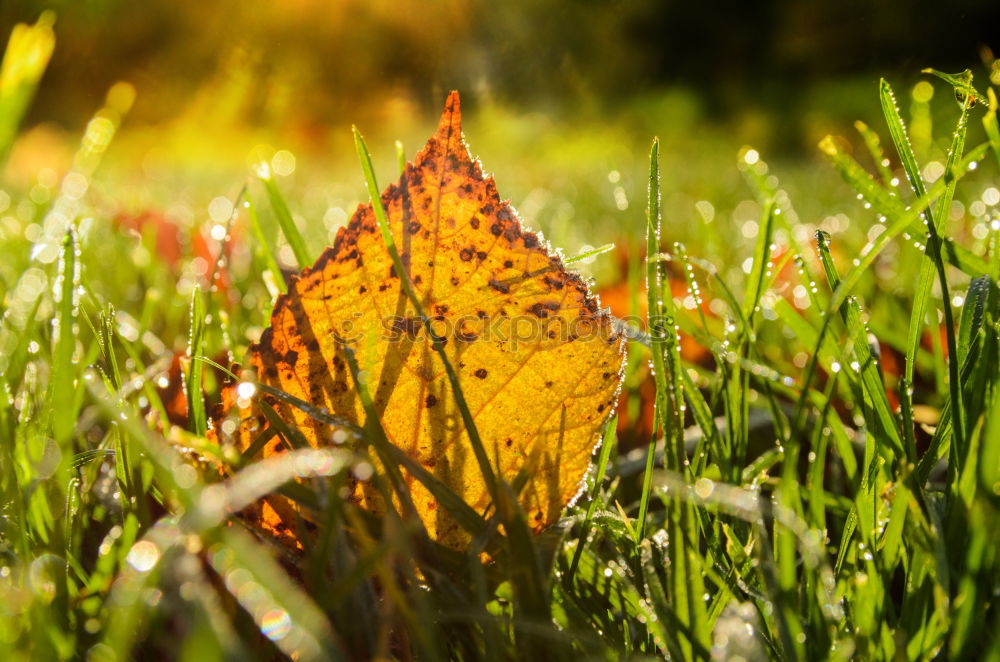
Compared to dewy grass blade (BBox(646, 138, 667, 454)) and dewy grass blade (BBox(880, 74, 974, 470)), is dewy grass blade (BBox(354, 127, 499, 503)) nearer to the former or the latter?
dewy grass blade (BBox(646, 138, 667, 454))

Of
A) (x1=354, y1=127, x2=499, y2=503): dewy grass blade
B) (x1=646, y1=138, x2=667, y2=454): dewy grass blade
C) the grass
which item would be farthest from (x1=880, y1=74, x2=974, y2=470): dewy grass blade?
(x1=354, y1=127, x2=499, y2=503): dewy grass blade

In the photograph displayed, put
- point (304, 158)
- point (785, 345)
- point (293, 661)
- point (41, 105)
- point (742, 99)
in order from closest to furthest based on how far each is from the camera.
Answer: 1. point (293, 661)
2. point (785, 345)
3. point (304, 158)
4. point (742, 99)
5. point (41, 105)

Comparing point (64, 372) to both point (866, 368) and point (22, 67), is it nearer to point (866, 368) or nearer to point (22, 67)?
point (22, 67)

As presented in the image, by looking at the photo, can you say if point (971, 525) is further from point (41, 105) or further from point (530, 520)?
point (41, 105)

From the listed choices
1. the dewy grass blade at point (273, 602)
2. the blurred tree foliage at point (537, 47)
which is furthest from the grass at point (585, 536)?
the blurred tree foliage at point (537, 47)

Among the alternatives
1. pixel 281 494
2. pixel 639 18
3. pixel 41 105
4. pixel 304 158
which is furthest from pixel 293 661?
pixel 41 105

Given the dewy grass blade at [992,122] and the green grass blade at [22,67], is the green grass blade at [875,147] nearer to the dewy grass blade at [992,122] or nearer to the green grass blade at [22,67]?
the dewy grass blade at [992,122]

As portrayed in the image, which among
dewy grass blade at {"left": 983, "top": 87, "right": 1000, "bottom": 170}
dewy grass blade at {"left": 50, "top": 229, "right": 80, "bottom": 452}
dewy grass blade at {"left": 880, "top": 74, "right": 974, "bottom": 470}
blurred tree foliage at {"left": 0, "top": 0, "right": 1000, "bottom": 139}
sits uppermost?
blurred tree foliage at {"left": 0, "top": 0, "right": 1000, "bottom": 139}
